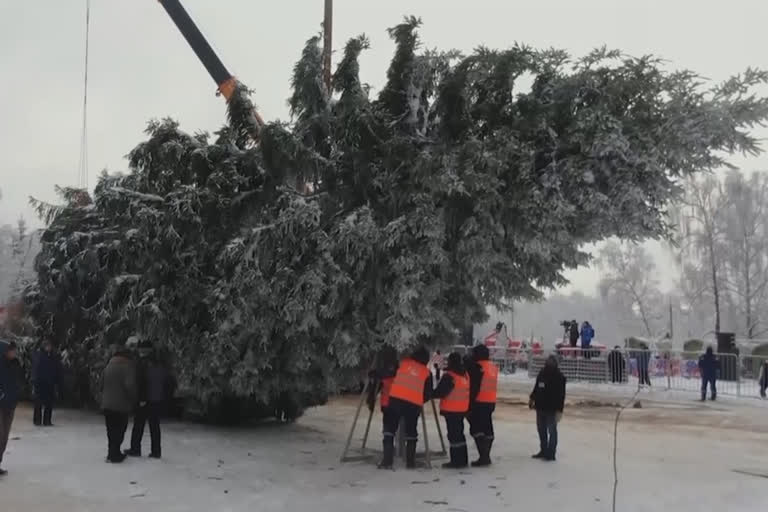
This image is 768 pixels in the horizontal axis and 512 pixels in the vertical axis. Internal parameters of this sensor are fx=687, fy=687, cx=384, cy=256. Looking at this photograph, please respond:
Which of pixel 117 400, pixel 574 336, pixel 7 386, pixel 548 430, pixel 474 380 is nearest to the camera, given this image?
pixel 7 386

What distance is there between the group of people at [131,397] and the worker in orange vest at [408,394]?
321 cm

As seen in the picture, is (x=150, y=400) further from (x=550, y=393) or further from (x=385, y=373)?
(x=550, y=393)

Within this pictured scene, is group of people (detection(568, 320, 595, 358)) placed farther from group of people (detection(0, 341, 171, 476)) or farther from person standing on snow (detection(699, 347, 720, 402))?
group of people (detection(0, 341, 171, 476))

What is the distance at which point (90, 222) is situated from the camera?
1407 cm

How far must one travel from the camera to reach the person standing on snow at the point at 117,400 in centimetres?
905

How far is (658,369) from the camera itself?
80.5 feet

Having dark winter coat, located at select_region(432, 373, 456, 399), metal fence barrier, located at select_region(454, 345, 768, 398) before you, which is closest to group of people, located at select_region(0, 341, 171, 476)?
dark winter coat, located at select_region(432, 373, 456, 399)

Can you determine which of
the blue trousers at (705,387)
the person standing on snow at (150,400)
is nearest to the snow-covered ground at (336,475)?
the person standing on snow at (150,400)

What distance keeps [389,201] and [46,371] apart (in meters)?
7.33

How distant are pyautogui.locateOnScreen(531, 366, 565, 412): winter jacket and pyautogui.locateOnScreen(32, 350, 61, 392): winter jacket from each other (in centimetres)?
847

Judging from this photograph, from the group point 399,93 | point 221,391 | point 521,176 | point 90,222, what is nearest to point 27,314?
point 90,222

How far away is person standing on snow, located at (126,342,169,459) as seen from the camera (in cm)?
947

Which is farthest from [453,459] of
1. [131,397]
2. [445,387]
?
[131,397]

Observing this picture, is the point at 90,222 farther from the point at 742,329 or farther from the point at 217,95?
the point at 742,329
